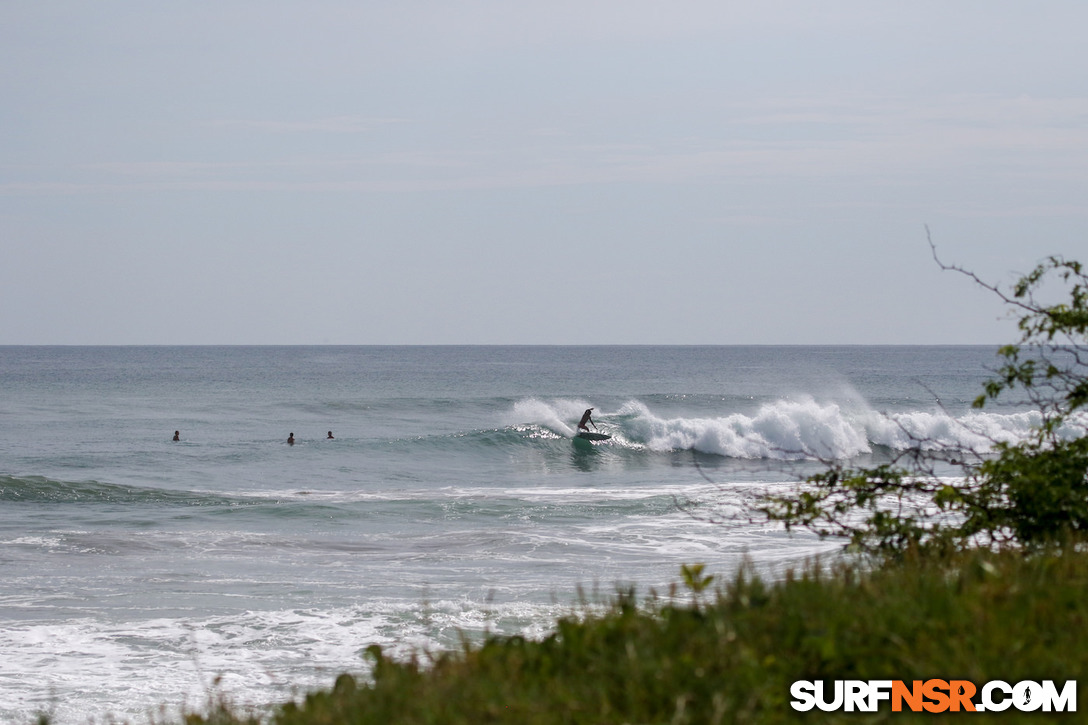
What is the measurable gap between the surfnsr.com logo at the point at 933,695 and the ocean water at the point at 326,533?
1.64 metres

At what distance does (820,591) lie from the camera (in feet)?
13.9

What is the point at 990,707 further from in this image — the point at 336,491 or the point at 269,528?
the point at 336,491

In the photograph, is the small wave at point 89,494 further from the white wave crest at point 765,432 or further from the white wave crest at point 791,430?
the white wave crest at point 765,432

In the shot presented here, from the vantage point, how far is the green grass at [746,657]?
11.0ft

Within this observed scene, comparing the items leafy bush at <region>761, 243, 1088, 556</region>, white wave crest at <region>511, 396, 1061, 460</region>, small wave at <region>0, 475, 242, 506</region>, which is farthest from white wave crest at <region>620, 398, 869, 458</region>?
leafy bush at <region>761, 243, 1088, 556</region>

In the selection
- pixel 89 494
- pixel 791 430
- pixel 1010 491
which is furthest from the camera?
pixel 791 430

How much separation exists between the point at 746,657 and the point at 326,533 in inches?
598

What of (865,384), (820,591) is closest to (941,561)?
(820,591)

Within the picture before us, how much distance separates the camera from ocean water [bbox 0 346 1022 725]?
946 centimetres

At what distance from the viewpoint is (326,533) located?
17797mm

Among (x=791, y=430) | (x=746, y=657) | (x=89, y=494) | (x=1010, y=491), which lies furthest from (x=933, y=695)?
(x=791, y=430)

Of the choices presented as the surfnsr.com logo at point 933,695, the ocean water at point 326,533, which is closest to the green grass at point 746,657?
the surfnsr.com logo at point 933,695

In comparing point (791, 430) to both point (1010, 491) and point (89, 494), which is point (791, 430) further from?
point (1010, 491)

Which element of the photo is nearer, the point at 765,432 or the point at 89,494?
the point at 89,494
